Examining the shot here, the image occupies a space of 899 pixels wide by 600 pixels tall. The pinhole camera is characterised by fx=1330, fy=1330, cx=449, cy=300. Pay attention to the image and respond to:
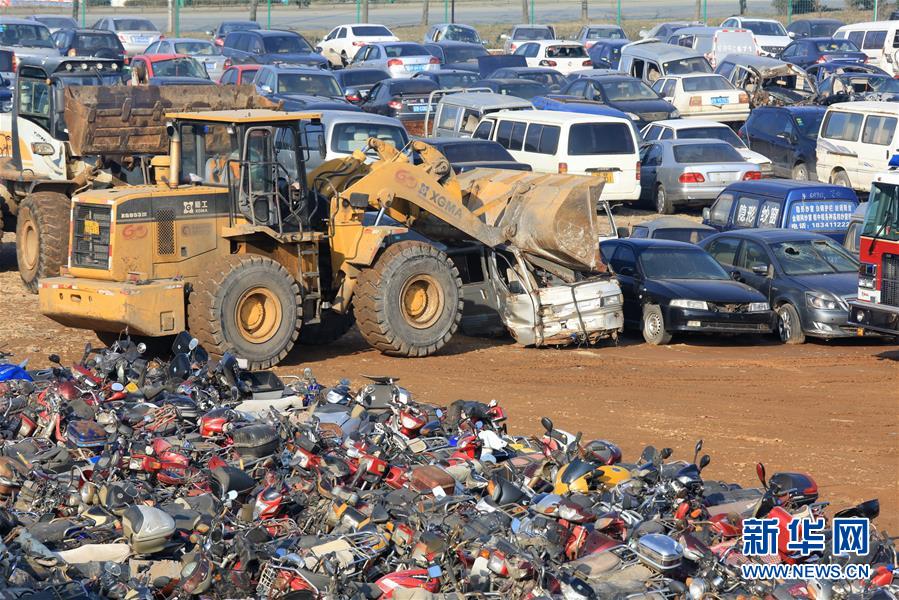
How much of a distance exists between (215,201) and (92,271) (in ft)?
5.04

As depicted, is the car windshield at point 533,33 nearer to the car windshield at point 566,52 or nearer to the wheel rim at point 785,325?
the car windshield at point 566,52

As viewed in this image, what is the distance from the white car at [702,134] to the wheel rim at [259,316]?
14.5 meters

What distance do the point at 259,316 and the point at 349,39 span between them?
31.0 meters

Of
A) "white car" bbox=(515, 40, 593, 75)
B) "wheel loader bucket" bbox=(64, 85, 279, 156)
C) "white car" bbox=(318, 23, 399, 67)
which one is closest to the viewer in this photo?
"wheel loader bucket" bbox=(64, 85, 279, 156)

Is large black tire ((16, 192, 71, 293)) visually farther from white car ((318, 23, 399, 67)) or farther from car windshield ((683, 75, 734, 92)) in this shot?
white car ((318, 23, 399, 67))

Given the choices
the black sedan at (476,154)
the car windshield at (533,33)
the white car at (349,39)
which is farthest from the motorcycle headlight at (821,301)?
the car windshield at (533,33)

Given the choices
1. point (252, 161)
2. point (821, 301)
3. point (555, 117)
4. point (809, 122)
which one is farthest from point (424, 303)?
point (809, 122)

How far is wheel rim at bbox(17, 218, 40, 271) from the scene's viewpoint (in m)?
18.1

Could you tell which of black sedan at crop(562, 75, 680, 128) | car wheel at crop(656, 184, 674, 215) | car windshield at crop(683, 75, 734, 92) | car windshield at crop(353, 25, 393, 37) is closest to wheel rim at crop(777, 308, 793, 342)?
car wheel at crop(656, 184, 674, 215)

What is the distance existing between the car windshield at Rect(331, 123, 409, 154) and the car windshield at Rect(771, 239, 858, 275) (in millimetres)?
7056

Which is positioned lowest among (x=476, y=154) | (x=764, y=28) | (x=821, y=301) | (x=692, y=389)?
(x=692, y=389)

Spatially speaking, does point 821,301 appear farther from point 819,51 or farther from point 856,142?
point 819,51

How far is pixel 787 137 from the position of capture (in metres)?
28.8

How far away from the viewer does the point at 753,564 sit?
28.1 feet
